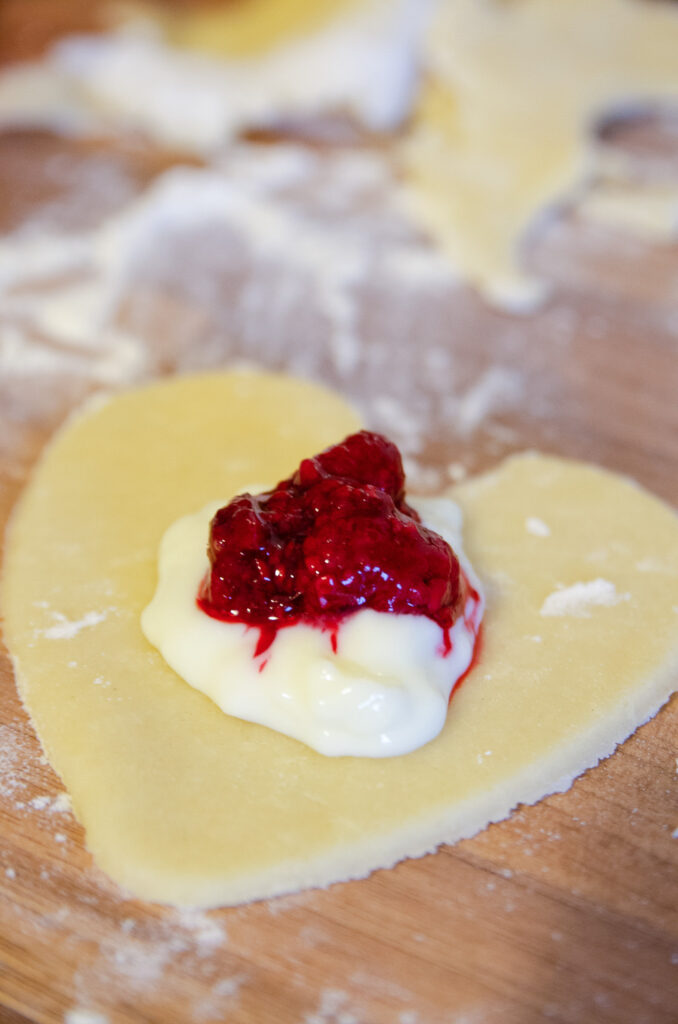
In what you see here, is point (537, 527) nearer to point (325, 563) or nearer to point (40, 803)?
point (325, 563)

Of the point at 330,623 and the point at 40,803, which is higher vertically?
the point at 330,623

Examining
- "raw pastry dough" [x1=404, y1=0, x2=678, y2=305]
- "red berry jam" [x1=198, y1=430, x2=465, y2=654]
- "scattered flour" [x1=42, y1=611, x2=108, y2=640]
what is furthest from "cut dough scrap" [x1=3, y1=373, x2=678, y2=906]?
"raw pastry dough" [x1=404, y1=0, x2=678, y2=305]

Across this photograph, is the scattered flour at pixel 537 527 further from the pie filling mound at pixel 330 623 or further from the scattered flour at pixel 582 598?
the pie filling mound at pixel 330 623

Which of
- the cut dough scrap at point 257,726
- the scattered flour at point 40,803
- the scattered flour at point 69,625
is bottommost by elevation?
the scattered flour at point 40,803

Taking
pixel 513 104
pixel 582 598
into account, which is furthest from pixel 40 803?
pixel 513 104

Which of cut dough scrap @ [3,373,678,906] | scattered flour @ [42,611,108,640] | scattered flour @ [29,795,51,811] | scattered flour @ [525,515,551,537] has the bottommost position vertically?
scattered flour @ [29,795,51,811]

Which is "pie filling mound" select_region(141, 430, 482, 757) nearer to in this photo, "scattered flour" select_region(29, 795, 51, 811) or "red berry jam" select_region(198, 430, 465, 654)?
"red berry jam" select_region(198, 430, 465, 654)

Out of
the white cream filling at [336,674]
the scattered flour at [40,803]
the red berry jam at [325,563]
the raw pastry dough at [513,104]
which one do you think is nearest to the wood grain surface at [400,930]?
the scattered flour at [40,803]
